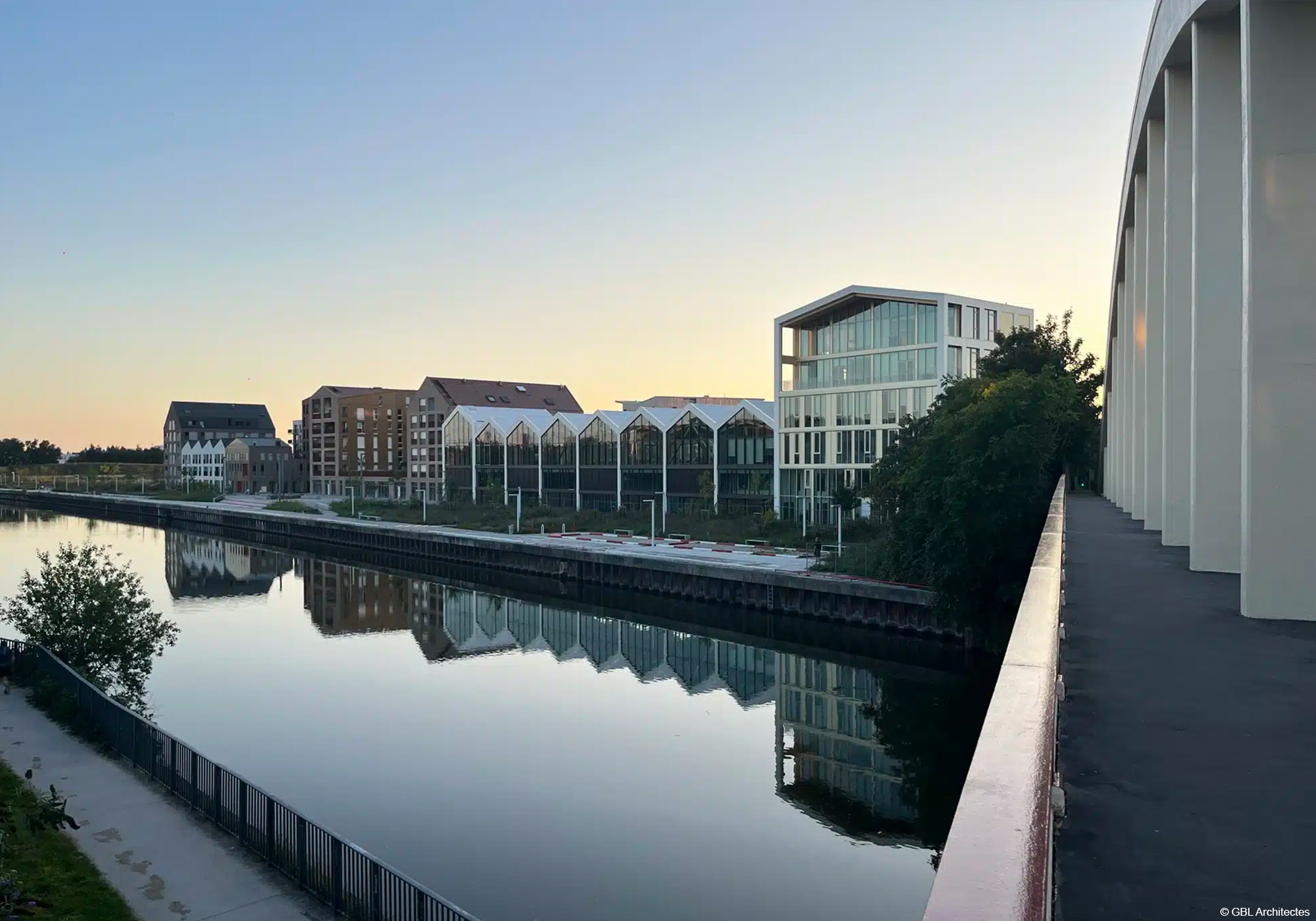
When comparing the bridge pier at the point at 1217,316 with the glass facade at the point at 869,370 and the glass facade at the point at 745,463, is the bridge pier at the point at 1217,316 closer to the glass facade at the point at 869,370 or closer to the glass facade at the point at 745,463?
the glass facade at the point at 869,370

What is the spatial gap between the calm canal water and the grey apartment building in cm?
11506

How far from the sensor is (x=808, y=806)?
63.0ft

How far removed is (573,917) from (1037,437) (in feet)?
73.0

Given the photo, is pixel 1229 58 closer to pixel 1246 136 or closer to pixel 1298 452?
pixel 1246 136

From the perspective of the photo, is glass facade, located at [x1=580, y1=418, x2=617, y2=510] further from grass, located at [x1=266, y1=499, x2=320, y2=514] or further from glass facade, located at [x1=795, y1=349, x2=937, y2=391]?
grass, located at [x1=266, y1=499, x2=320, y2=514]

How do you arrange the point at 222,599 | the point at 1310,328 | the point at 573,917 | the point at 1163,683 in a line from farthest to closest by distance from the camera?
1. the point at 222,599
2. the point at 573,917
3. the point at 1310,328
4. the point at 1163,683

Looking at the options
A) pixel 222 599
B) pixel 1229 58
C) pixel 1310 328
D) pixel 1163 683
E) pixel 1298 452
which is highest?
pixel 1229 58

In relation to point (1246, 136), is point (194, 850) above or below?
below

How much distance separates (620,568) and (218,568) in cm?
2935

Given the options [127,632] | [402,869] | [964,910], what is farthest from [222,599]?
[964,910]

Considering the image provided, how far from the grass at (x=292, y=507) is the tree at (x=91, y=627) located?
6569 centimetres

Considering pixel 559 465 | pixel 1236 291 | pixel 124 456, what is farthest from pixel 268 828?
pixel 124 456

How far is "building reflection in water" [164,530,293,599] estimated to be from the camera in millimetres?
51812

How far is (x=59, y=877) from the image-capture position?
39.1 feet
